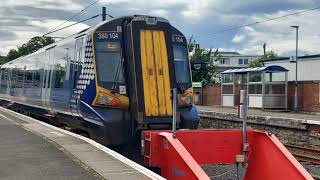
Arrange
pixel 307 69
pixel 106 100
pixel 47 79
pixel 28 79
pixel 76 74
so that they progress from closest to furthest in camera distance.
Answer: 1. pixel 106 100
2. pixel 76 74
3. pixel 47 79
4. pixel 28 79
5. pixel 307 69

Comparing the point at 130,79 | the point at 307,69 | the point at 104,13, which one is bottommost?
the point at 130,79

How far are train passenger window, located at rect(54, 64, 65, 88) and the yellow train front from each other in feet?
10.7

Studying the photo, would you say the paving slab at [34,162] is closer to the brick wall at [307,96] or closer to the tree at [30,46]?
the brick wall at [307,96]

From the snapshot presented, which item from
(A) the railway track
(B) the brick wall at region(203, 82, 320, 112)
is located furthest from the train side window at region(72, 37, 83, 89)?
(B) the brick wall at region(203, 82, 320, 112)

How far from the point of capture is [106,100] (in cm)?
1122

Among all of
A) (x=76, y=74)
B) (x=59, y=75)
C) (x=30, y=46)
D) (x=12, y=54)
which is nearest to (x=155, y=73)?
(x=76, y=74)

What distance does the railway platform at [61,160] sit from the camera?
8.39 m

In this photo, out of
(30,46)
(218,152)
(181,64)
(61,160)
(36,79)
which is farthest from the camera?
(30,46)

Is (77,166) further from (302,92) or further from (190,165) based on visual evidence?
(302,92)

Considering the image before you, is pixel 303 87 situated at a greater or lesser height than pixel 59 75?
lesser

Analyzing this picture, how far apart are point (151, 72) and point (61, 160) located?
286cm

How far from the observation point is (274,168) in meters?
9.03

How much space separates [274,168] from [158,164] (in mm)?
2006

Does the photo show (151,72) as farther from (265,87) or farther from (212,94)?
(212,94)
